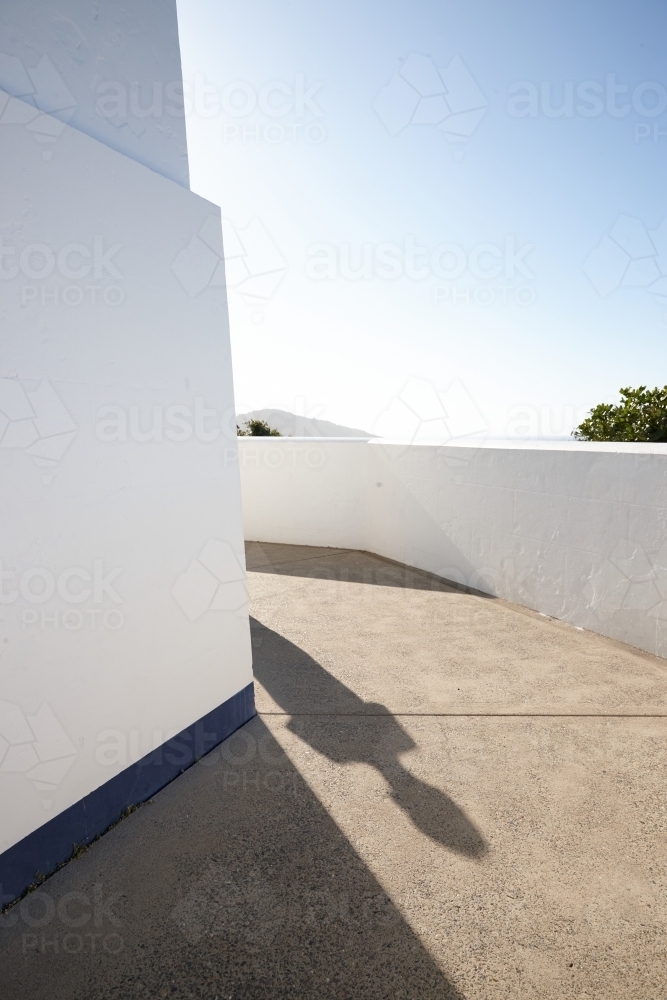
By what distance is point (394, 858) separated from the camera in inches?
81.7

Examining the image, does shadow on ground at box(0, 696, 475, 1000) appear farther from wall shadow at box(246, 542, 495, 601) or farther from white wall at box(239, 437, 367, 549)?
white wall at box(239, 437, 367, 549)

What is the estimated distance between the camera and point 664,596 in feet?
11.8

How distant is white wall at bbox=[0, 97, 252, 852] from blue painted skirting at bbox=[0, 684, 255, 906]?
0.05 meters

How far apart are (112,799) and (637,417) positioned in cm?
923

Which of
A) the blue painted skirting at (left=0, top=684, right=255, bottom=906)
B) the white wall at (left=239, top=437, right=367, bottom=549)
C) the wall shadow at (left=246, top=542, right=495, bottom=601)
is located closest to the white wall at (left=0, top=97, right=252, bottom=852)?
the blue painted skirting at (left=0, top=684, right=255, bottom=906)

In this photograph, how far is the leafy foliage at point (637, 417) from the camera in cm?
862

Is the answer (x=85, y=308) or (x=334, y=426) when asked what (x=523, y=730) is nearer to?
(x=85, y=308)

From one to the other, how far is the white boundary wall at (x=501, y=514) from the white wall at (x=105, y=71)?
3.29m

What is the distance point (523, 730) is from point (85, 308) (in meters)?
2.94

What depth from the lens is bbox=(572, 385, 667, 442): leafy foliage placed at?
8.62 meters

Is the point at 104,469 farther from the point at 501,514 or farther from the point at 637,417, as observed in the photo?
the point at 637,417

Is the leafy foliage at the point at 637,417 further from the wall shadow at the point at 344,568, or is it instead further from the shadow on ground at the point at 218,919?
the shadow on ground at the point at 218,919

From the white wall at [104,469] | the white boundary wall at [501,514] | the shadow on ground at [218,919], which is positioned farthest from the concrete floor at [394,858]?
the white boundary wall at [501,514]

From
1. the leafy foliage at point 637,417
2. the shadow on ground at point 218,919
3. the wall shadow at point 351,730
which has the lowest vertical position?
the wall shadow at point 351,730
